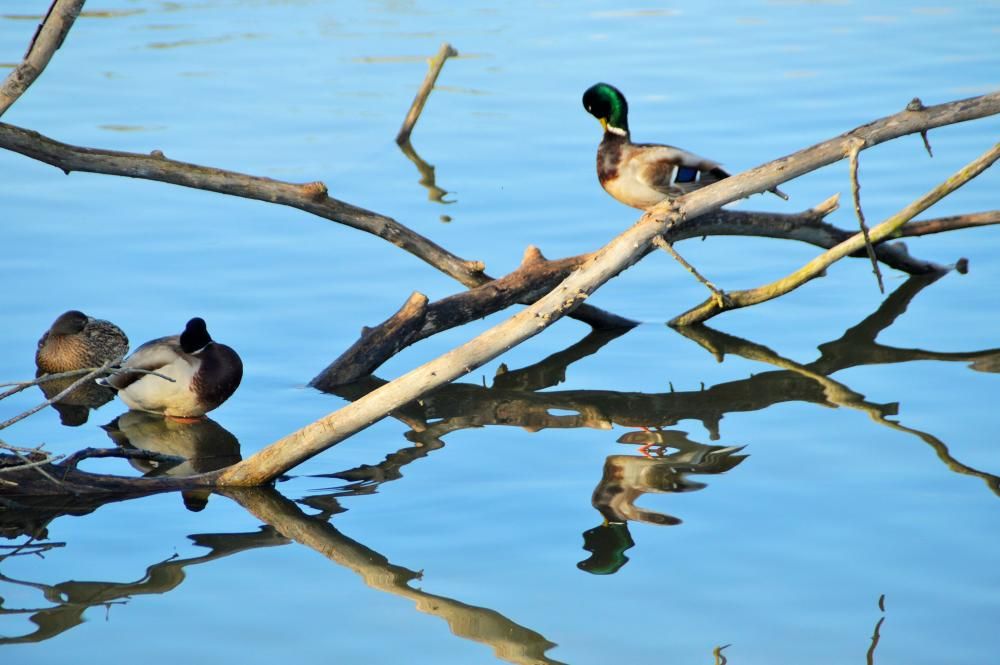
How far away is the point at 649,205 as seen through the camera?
24.0 feet

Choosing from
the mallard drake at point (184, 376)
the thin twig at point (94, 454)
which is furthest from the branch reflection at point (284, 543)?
the mallard drake at point (184, 376)

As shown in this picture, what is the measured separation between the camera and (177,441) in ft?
22.5

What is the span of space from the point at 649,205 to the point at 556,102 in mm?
6117

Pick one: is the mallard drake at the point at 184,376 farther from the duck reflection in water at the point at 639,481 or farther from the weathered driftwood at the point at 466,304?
the duck reflection in water at the point at 639,481

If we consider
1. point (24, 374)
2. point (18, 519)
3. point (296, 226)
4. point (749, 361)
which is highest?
point (296, 226)

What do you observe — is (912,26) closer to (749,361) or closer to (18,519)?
(749,361)

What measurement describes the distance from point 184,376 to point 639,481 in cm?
240

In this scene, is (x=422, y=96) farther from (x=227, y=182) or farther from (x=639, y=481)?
(x=639, y=481)

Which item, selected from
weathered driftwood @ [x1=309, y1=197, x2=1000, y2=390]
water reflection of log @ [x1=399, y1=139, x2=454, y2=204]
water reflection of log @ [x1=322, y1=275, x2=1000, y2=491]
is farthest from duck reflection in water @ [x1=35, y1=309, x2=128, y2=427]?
water reflection of log @ [x1=399, y1=139, x2=454, y2=204]

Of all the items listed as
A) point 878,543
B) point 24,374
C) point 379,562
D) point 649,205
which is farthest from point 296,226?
point 878,543

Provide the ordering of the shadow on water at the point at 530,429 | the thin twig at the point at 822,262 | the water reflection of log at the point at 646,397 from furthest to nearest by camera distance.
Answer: the thin twig at the point at 822,262 → the water reflection of log at the point at 646,397 → the shadow on water at the point at 530,429

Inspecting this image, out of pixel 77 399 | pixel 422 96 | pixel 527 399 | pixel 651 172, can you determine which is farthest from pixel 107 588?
pixel 422 96

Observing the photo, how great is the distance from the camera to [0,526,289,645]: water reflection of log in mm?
4895

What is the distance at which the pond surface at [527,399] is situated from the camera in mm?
4891
